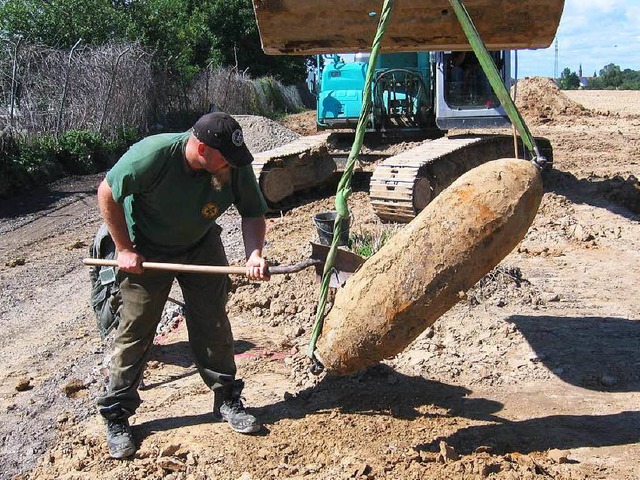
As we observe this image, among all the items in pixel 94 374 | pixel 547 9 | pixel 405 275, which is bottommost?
pixel 94 374

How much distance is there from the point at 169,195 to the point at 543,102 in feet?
84.5

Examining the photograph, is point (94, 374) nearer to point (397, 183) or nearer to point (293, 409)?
point (293, 409)

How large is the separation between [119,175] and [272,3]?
2126 mm

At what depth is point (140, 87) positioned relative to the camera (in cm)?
1817

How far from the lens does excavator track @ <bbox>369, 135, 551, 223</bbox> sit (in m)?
8.82

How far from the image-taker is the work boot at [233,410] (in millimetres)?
3959

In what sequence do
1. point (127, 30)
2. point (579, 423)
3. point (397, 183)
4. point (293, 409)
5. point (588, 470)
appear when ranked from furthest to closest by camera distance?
1. point (127, 30)
2. point (397, 183)
3. point (293, 409)
4. point (579, 423)
5. point (588, 470)

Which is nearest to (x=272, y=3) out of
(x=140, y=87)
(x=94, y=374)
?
(x=94, y=374)

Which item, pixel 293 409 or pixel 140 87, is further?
pixel 140 87

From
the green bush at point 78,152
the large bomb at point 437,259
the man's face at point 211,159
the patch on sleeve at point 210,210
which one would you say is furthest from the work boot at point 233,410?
the green bush at point 78,152

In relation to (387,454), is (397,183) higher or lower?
higher

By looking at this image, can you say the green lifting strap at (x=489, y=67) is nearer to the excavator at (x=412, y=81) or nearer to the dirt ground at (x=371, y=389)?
the excavator at (x=412, y=81)

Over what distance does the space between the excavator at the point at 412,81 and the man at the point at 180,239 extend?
141cm

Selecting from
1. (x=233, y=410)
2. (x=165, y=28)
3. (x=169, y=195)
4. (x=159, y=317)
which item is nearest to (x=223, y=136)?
(x=169, y=195)
